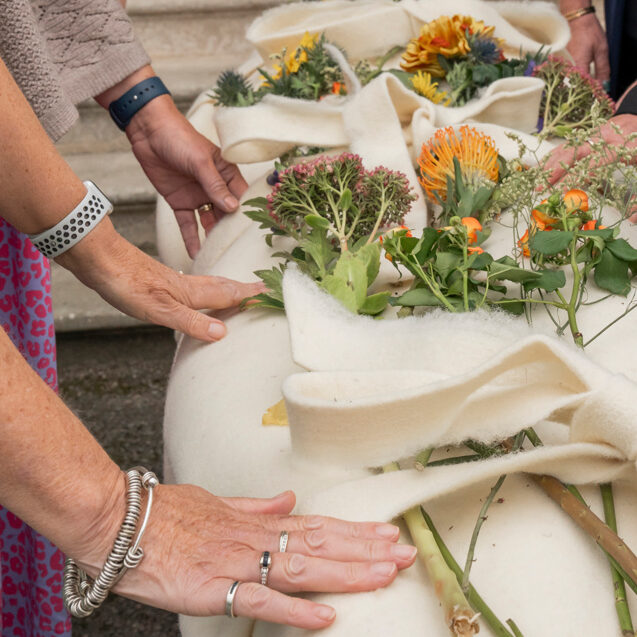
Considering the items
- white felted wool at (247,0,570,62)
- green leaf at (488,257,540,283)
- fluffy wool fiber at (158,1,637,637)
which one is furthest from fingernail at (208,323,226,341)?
white felted wool at (247,0,570,62)

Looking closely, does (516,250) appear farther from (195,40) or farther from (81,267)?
(195,40)

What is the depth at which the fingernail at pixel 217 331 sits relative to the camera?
813 millimetres

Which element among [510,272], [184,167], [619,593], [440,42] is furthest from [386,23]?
[619,593]

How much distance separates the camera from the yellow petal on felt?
2.07 feet

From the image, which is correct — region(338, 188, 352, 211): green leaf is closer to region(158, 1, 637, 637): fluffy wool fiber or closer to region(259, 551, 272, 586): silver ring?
region(158, 1, 637, 637): fluffy wool fiber

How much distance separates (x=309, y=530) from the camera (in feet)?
1.76

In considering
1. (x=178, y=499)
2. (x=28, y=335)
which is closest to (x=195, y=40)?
(x=28, y=335)

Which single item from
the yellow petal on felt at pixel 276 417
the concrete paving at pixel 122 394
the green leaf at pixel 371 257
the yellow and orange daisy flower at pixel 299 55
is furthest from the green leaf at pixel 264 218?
the concrete paving at pixel 122 394

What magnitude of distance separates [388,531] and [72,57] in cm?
84

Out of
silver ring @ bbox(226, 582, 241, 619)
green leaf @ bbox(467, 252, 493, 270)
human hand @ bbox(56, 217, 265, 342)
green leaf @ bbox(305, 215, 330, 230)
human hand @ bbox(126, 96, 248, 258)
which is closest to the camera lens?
silver ring @ bbox(226, 582, 241, 619)

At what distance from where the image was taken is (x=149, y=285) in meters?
0.85

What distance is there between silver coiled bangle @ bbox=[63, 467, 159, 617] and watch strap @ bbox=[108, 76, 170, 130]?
0.68 metres

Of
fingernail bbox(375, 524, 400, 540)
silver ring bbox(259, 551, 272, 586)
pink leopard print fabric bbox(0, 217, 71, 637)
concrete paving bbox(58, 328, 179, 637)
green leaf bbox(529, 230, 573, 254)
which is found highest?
green leaf bbox(529, 230, 573, 254)

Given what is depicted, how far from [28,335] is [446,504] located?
68 cm
